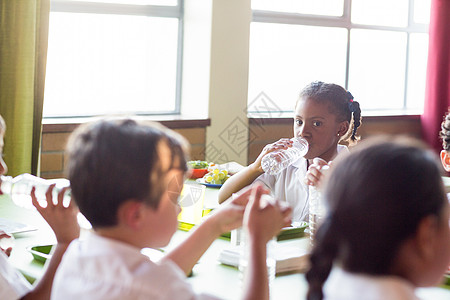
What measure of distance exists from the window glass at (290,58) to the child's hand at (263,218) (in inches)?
145

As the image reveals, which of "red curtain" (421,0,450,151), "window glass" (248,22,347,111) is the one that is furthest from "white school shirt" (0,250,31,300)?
"red curtain" (421,0,450,151)

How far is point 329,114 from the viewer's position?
2479mm

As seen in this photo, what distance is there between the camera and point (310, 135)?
2.44 m

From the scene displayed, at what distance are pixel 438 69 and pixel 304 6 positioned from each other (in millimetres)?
1208

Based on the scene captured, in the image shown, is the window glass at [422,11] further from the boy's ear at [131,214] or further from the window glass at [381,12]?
the boy's ear at [131,214]

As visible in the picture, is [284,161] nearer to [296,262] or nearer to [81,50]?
[296,262]

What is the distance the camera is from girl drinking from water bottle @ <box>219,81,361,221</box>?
7.88 feet

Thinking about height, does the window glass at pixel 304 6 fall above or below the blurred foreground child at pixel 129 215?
above

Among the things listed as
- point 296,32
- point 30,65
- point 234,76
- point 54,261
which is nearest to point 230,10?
point 234,76

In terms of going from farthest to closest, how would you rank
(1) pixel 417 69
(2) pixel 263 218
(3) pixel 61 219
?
(1) pixel 417 69 → (3) pixel 61 219 → (2) pixel 263 218

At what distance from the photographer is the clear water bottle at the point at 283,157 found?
224 cm

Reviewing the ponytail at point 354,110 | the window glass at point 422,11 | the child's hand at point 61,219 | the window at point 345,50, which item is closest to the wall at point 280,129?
the window at point 345,50

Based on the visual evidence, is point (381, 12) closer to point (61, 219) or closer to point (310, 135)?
point (310, 135)

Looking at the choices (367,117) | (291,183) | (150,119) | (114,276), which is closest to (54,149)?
(150,119)
